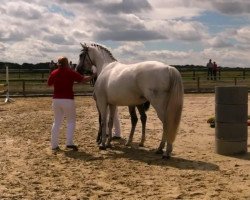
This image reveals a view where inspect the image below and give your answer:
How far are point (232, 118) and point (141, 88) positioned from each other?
5.56 ft

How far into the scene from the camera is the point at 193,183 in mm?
5762

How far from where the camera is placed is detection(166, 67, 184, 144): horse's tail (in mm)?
7270

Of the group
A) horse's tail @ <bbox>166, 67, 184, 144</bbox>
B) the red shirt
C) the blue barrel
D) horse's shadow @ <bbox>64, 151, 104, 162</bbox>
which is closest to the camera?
horse's tail @ <bbox>166, 67, 184, 144</bbox>

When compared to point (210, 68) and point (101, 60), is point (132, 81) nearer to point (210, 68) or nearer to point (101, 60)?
point (101, 60)

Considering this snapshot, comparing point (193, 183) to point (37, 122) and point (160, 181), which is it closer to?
point (160, 181)

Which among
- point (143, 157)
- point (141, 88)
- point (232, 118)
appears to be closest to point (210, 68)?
point (232, 118)

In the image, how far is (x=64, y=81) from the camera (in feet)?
27.2

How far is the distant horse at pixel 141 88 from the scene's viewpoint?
288 inches

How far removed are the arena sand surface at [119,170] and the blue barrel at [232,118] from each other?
9.2 inches

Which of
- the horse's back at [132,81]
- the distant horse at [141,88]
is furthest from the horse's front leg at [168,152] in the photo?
the horse's back at [132,81]

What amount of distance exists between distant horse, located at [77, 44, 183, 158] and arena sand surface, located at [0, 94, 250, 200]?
0.60m

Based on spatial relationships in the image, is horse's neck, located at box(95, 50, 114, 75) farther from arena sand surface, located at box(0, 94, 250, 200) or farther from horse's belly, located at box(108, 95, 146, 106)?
arena sand surface, located at box(0, 94, 250, 200)

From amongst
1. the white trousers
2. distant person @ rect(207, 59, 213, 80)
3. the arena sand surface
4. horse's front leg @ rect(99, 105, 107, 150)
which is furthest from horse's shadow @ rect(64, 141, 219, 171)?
distant person @ rect(207, 59, 213, 80)

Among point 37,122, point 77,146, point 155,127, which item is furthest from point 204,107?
point 77,146
